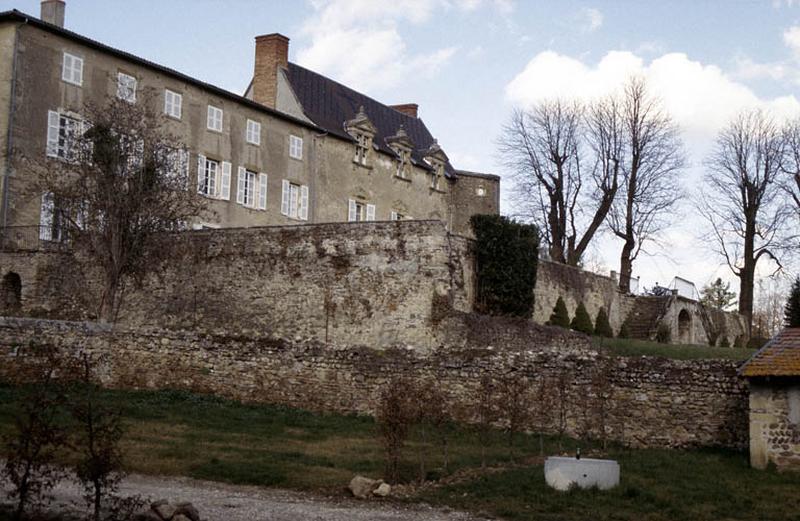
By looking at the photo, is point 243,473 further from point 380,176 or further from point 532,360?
point 380,176

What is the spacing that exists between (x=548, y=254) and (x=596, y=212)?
370cm

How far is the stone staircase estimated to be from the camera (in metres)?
39.0

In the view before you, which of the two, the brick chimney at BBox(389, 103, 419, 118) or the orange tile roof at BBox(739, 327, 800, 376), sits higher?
the brick chimney at BBox(389, 103, 419, 118)

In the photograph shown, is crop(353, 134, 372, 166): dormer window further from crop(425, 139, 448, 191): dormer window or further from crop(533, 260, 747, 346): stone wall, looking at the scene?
crop(533, 260, 747, 346): stone wall

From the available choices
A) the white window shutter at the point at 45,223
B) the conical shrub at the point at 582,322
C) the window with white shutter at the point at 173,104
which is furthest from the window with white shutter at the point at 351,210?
the white window shutter at the point at 45,223

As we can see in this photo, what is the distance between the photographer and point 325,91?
151 ft

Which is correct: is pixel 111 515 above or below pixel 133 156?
below

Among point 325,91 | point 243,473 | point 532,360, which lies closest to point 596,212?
point 325,91

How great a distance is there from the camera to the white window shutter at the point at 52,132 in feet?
101

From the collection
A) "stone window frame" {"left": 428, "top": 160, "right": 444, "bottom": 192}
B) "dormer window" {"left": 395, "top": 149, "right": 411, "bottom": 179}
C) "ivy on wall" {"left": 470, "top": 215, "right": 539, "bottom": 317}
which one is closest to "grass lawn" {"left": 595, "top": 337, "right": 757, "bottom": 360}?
"ivy on wall" {"left": 470, "top": 215, "right": 539, "bottom": 317}

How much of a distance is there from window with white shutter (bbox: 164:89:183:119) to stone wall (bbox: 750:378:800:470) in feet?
84.0

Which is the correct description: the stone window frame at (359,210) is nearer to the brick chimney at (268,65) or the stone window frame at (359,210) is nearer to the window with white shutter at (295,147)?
the window with white shutter at (295,147)

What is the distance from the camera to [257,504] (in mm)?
11281

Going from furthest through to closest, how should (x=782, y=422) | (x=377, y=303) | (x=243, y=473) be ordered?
(x=377, y=303) → (x=782, y=422) → (x=243, y=473)
